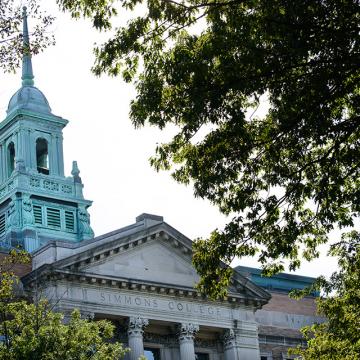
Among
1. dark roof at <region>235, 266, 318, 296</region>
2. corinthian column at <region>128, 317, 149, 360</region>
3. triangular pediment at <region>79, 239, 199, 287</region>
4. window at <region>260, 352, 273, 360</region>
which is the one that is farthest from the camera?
dark roof at <region>235, 266, 318, 296</region>

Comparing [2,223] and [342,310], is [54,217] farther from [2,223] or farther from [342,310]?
[342,310]

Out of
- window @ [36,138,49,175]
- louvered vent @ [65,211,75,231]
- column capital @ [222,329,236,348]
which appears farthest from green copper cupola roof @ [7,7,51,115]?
column capital @ [222,329,236,348]

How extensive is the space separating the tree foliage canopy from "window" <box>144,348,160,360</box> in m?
22.1

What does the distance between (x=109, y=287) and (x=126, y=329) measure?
2006 mm

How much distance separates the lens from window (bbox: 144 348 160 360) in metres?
45.7

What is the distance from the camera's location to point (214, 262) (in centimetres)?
2381

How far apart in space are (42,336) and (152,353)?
1633 cm

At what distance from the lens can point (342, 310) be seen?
2964cm

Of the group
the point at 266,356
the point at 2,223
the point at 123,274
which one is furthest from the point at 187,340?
the point at 2,223

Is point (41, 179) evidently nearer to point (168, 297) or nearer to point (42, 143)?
point (42, 143)

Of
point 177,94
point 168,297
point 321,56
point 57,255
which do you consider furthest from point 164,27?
point 168,297

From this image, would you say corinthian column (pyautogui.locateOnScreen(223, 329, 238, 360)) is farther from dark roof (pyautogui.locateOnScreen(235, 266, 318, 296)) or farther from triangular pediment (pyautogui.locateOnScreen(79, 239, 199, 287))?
dark roof (pyautogui.locateOnScreen(235, 266, 318, 296))

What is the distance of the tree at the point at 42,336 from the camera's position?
1166 inches

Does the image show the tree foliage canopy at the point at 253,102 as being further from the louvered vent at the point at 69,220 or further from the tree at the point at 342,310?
the louvered vent at the point at 69,220
